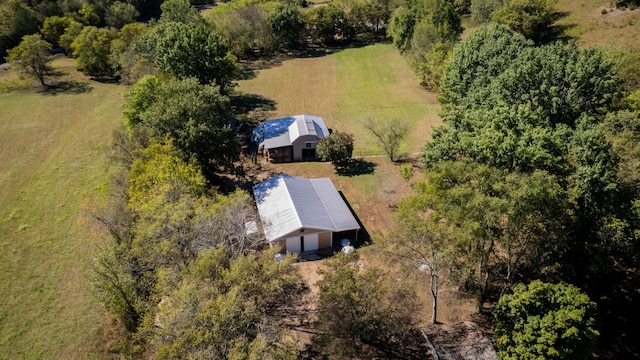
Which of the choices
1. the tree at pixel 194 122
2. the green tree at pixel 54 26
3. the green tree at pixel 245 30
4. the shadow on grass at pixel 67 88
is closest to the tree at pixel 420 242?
the tree at pixel 194 122

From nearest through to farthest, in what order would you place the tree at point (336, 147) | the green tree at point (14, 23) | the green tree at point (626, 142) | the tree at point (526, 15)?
1. the green tree at point (626, 142)
2. the tree at point (336, 147)
3. the tree at point (526, 15)
4. the green tree at point (14, 23)

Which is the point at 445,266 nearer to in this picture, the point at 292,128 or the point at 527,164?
the point at 527,164

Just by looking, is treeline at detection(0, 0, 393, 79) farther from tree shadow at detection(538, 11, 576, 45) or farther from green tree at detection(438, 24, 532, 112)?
green tree at detection(438, 24, 532, 112)

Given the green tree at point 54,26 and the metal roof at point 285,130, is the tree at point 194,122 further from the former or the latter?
the green tree at point 54,26

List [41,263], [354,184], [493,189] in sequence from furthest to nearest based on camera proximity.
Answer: [354,184] → [41,263] → [493,189]

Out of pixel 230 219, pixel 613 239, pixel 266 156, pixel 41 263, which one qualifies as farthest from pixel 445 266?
pixel 41 263

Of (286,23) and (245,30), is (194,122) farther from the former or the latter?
(286,23)
